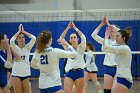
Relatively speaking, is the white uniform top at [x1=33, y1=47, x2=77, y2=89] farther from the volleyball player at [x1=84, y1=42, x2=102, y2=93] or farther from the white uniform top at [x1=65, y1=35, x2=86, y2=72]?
the volleyball player at [x1=84, y1=42, x2=102, y2=93]

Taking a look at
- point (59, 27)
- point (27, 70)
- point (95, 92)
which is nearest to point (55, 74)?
point (27, 70)

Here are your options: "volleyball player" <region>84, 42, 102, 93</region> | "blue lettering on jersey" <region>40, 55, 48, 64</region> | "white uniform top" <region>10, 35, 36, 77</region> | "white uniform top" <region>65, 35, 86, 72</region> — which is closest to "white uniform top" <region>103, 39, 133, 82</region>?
"blue lettering on jersey" <region>40, 55, 48, 64</region>

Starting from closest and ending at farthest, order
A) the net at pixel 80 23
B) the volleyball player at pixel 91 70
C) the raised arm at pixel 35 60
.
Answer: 1. the raised arm at pixel 35 60
2. the volleyball player at pixel 91 70
3. the net at pixel 80 23

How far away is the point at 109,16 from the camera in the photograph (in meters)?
13.5

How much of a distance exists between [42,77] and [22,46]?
74.5 inches

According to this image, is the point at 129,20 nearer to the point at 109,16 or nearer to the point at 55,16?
the point at 109,16

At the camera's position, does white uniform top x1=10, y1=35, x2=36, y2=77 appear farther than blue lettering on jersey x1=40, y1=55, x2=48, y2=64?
Yes

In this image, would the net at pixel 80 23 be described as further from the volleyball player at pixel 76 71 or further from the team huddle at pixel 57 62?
the volleyball player at pixel 76 71

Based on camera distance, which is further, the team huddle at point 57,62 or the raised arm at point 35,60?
the raised arm at point 35,60

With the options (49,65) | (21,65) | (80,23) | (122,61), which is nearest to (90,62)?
(21,65)

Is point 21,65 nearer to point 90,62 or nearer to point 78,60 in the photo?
point 78,60

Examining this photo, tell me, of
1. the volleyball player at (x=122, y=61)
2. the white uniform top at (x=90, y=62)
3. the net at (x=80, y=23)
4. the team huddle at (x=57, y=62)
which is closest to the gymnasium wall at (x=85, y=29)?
the net at (x=80, y=23)

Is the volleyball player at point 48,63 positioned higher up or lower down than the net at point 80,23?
lower down

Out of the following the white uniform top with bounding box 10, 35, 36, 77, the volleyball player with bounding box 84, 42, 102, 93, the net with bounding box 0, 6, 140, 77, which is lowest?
the volleyball player with bounding box 84, 42, 102, 93
